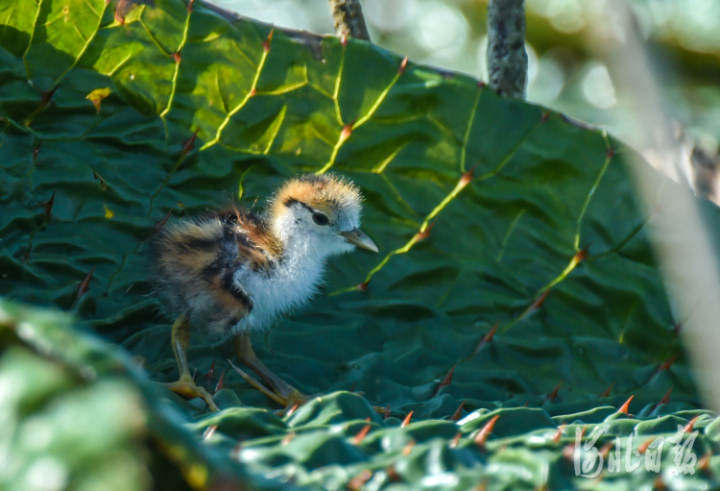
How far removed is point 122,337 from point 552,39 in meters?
2.93

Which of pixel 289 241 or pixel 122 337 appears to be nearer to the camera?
pixel 122 337

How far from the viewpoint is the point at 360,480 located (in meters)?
0.92

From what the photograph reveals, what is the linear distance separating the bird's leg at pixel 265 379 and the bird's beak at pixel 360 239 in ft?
1.05

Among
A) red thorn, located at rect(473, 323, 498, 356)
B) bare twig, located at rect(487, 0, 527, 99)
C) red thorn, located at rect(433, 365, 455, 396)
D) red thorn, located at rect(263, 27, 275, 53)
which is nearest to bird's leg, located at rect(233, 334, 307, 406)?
red thorn, located at rect(433, 365, 455, 396)

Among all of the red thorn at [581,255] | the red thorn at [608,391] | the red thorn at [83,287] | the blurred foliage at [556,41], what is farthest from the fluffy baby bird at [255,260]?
the blurred foliage at [556,41]

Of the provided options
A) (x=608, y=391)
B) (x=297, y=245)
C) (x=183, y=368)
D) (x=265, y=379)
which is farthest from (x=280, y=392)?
(x=608, y=391)

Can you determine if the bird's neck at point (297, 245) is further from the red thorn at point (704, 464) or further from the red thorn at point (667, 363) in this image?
the red thorn at point (704, 464)

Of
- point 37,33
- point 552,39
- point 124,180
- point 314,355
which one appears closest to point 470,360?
point 314,355

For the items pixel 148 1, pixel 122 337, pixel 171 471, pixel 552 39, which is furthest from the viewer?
pixel 552 39

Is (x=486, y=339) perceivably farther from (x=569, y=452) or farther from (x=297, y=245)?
(x=569, y=452)

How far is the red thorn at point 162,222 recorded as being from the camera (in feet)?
5.83

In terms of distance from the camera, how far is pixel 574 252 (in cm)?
186

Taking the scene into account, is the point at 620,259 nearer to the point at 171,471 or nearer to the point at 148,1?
the point at 148,1

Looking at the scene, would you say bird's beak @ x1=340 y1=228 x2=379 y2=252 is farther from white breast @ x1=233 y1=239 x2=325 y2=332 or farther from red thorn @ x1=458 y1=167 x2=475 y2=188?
red thorn @ x1=458 y1=167 x2=475 y2=188
